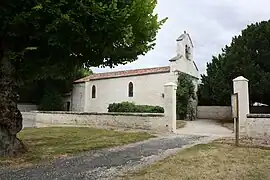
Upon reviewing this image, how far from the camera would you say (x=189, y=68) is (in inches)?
1147

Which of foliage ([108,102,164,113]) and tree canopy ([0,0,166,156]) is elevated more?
tree canopy ([0,0,166,156])

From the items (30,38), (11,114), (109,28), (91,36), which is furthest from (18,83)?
(109,28)

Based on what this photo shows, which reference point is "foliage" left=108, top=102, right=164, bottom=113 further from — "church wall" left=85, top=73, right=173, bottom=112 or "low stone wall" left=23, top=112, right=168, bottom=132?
"low stone wall" left=23, top=112, right=168, bottom=132

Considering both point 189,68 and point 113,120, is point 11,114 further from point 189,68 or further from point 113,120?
point 189,68

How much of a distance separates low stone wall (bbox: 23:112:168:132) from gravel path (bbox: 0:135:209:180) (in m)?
6.62

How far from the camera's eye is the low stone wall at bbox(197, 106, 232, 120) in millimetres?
29938

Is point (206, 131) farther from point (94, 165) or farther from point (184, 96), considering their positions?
point (94, 165)

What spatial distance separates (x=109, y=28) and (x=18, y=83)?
12.4ft

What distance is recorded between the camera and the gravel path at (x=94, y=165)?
6484 mm

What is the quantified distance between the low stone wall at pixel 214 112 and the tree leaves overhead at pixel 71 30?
21.2m

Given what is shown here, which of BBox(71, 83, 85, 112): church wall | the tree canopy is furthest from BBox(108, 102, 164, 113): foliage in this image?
the tree canopy

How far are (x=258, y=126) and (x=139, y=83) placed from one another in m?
17.0

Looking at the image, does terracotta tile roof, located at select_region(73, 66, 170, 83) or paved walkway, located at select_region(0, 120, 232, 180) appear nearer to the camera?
paved walkway, located at select_region(0, 120, 232, 180)

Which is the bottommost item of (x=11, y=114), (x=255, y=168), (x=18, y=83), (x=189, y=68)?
(x=255, y=168)
